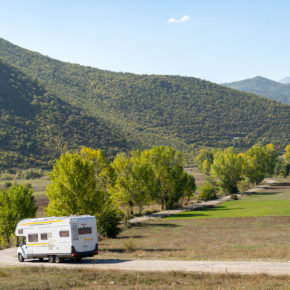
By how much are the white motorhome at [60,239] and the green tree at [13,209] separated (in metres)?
19.5

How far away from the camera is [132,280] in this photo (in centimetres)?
2177

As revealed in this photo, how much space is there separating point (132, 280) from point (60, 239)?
31.8 ft

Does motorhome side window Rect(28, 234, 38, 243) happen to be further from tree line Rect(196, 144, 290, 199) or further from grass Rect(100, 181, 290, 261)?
tree line Rect(196, 144, 290, 199)

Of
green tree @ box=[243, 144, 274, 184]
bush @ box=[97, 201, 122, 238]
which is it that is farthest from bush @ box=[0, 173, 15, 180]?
bush @ box=[97, 201, 122, 238]

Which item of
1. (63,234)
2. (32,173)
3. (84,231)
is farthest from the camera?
(32,173)

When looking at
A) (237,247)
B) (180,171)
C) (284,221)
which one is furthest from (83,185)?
(180,171)

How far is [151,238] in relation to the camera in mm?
49875

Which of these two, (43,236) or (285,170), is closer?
(43,236)

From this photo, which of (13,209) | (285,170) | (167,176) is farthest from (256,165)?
(13,209)

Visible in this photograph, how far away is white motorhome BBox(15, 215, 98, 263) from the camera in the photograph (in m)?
29.3

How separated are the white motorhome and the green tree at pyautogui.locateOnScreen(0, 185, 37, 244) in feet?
64.0

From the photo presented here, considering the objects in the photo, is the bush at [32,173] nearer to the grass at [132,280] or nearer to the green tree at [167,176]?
the green tree at [167,176]

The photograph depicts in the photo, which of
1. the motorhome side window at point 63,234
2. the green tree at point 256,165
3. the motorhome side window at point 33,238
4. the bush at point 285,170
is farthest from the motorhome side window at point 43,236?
the bush at point 285,170

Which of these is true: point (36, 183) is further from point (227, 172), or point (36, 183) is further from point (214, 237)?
point (214, 237)
